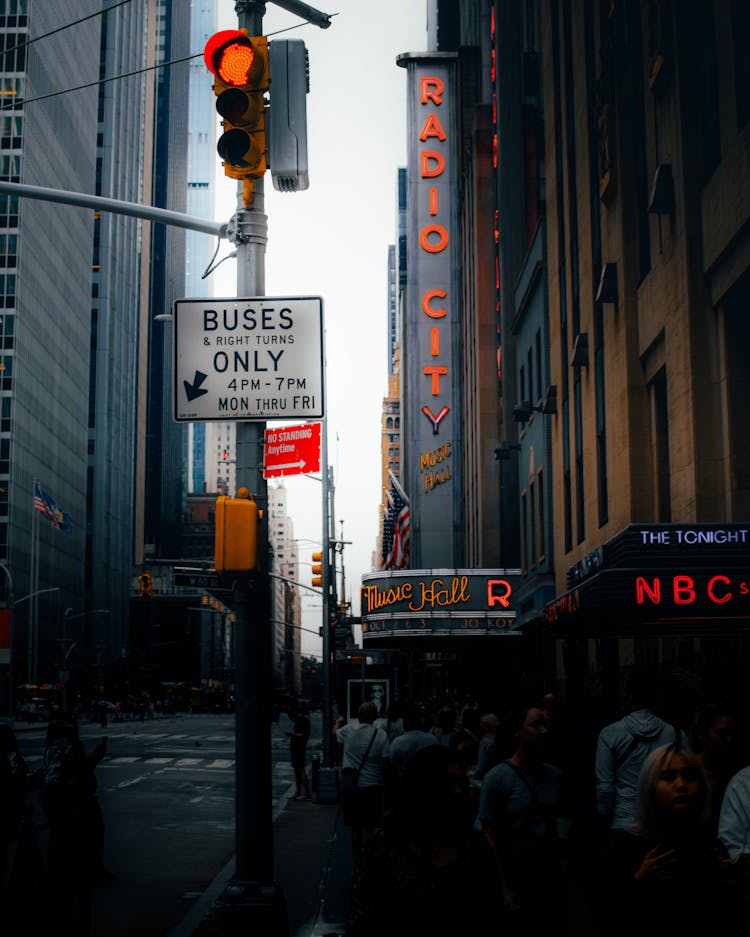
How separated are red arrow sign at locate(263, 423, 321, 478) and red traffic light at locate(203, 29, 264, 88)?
4883 mm

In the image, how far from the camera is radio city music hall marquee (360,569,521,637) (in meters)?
41.4

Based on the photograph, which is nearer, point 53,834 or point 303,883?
point 53,834

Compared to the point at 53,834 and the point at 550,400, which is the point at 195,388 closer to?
the point at 53,834

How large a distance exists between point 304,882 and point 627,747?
682cm

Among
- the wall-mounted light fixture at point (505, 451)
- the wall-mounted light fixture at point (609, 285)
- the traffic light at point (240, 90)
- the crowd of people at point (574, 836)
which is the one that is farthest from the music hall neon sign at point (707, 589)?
the wall-mounted light fixture at point (505, 451)

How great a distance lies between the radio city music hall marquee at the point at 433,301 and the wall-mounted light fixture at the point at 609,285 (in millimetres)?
42141

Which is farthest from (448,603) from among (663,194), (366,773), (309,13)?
(309,13)

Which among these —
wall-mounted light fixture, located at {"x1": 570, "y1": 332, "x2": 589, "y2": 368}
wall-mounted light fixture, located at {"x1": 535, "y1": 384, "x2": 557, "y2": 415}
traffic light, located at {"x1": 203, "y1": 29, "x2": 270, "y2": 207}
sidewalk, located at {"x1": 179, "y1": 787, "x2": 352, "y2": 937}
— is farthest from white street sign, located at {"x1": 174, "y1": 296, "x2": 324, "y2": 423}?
wall-mounted light fixture, located at {"x1": 535, "y1": 384, "x2": 557, "y2": 415}

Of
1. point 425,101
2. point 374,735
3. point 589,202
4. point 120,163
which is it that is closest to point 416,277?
point 425,101

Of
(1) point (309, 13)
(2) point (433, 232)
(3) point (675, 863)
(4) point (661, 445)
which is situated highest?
(2) point (433, 232)

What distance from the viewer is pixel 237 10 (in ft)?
34.2

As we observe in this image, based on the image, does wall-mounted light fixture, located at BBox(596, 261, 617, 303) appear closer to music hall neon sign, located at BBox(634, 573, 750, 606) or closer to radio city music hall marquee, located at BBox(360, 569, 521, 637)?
music hall neon sign, located at BBox(634, 573, 750, 606)

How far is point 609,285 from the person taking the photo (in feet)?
79.0

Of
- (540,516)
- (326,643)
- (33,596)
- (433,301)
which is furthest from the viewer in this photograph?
(33,596)
